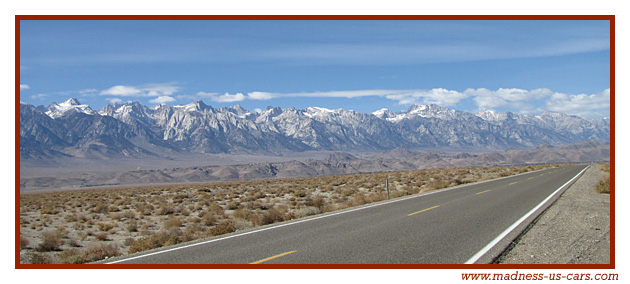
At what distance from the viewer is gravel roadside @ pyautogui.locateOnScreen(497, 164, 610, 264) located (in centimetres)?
805

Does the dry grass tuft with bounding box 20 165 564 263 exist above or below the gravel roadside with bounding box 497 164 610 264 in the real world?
below

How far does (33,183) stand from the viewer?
503 feet

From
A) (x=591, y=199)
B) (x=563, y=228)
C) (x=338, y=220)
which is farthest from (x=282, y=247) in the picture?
(x=591, y=199)

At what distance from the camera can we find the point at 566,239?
31.7ft
